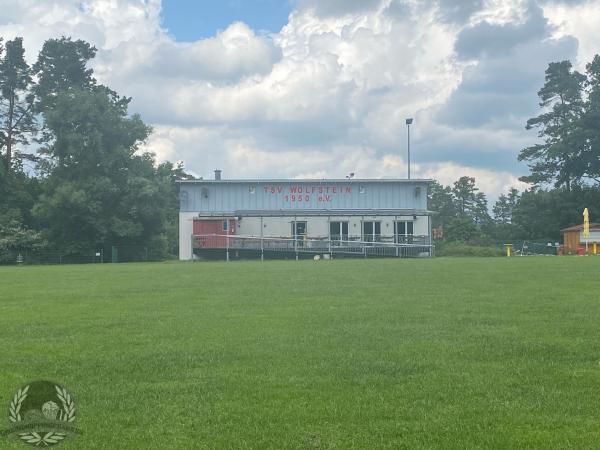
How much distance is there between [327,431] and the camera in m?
4.87

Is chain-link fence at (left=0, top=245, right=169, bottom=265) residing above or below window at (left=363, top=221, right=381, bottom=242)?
below

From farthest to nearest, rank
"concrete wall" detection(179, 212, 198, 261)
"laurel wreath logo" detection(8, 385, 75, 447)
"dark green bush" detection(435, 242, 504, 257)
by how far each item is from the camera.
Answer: "concrete wall" detection(179, 212, 198, 261) → "dark green bush" detection(435, 242, 504, 257) → "laurel wreath logo" detection(8, 385, 75, 447)

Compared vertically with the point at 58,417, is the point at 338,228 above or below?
above

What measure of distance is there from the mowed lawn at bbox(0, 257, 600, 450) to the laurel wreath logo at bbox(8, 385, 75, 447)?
0.10 meters

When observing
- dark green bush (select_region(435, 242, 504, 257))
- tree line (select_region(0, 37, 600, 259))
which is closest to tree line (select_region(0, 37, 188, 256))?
tree line (select_region(0, 37, 600, 259))

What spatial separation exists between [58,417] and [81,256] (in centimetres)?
4379

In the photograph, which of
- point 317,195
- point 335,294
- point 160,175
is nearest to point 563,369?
point 335,294

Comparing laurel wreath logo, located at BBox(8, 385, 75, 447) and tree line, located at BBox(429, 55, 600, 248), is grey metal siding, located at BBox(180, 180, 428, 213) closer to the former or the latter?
tree line, located at BBox(429, 55, 600, 248)

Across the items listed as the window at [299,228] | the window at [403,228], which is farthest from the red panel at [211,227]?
the window at [403,228]

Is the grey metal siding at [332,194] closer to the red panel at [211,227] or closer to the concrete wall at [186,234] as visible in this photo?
the red panel at [211,227]

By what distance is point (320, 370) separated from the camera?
6742 mm

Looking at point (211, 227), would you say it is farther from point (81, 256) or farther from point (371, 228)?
point (371, 228)

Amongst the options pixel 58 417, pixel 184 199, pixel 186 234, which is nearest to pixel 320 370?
pixel 58 417

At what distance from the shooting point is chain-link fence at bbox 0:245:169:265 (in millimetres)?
45469
